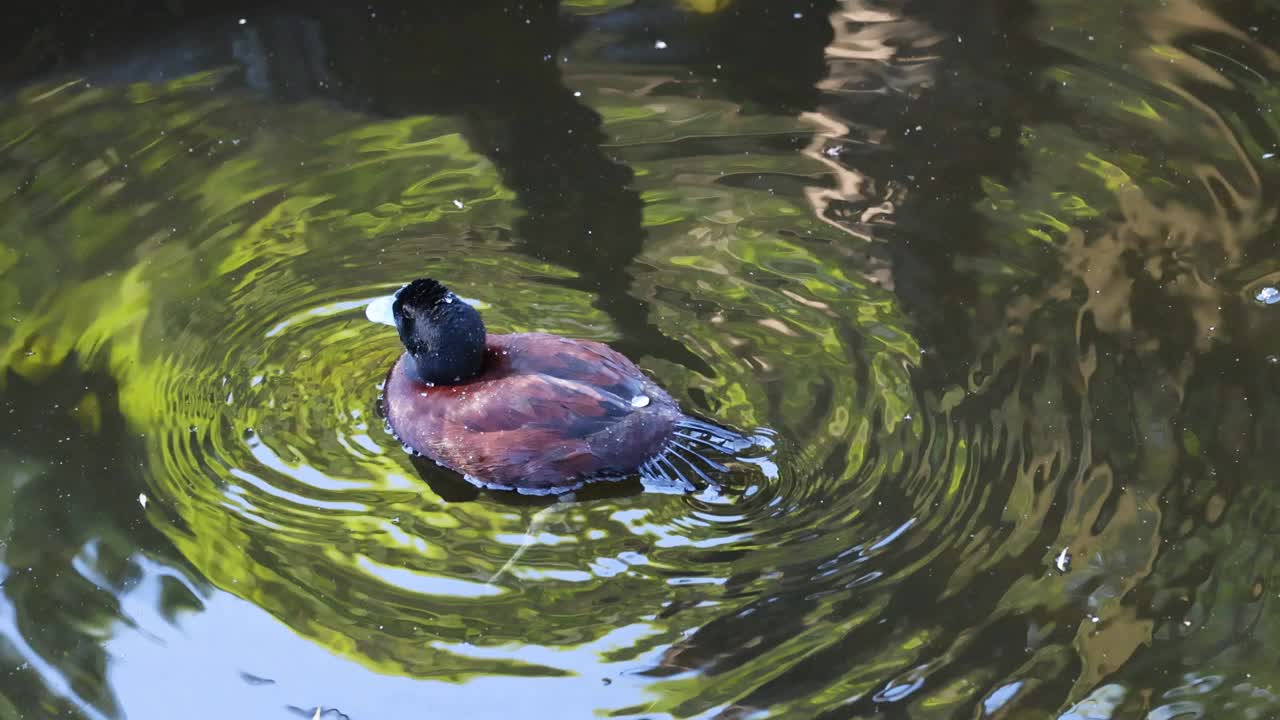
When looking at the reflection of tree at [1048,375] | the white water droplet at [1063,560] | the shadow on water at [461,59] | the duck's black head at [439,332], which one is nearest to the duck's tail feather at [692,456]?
the reflection of tree at [1048,375]

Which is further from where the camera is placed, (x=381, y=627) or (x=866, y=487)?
(x=866, y=487)

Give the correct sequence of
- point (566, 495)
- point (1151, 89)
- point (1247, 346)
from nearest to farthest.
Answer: point (566, 495) < point (1247, 346) < point (1151, 89)

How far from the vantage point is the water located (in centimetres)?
405

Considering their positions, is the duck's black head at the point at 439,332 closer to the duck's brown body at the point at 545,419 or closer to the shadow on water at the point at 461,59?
the duck's brown body at the point at 545,419

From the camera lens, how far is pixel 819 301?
5449 mm

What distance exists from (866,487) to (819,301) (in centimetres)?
115

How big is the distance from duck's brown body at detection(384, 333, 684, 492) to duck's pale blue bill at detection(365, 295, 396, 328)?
0.38 m

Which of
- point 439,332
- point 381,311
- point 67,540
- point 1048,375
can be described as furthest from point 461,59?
point 1048,375

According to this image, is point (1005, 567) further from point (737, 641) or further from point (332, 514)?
point (332, 514)

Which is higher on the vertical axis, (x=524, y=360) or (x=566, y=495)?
(x=524, y=360)

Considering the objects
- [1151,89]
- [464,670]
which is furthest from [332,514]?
[1151,89]

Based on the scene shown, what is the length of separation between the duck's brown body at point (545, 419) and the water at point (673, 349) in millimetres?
Result: 125

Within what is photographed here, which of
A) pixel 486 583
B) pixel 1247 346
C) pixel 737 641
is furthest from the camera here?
pixel 1247 346

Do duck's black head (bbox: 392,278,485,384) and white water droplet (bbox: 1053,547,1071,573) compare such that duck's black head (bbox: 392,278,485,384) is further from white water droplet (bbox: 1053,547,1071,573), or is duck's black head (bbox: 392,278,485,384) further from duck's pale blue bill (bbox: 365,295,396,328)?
white water droplet (bbox: 1053,547,1071,573)
